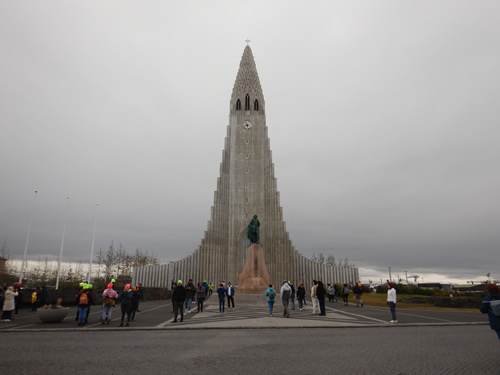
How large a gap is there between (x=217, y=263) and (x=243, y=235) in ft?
17.0

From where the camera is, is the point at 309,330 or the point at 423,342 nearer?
the point at 423,342

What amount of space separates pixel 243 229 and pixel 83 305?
33.4m

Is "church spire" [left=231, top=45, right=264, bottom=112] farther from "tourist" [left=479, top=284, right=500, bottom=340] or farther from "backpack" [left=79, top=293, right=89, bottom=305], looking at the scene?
"tourist" [left=479, top=284, right=500, bottom=340]

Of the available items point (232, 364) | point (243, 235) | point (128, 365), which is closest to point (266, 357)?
point (232, 364)

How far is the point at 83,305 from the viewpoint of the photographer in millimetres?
11875

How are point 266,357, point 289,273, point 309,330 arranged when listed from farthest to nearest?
point 289,273 < point 309,330 < point 266,357

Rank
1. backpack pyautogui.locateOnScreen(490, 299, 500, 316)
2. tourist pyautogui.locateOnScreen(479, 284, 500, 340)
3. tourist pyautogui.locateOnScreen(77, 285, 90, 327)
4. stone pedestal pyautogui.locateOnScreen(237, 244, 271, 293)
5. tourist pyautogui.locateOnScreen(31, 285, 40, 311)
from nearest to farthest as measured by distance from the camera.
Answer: backpack pyautogui.locateOnScreen(490, 299, 500, 316) < tourist pyautogui.locateOnScreen(479, 284, 500, 340) < tourist pyautogui.locateOnScreen(77, 285, 90, 327) < tourist pyautogui.locateOnScreen(31, 285, 40, 311) < stone pedestal pyautogui.locateOnScreen(237, 244, 271, 293)

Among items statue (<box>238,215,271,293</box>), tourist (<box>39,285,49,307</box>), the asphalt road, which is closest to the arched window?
statue (<box>238,215,271,293</box>)

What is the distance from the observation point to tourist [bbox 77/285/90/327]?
460 inches

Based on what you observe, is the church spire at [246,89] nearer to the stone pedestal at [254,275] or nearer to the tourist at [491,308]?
the stone pedestal at [254,275]

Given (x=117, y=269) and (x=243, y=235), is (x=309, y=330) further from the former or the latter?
(x=117, y=269)

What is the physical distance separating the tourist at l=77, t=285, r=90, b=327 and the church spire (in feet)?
135

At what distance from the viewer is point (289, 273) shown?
43.6 meters

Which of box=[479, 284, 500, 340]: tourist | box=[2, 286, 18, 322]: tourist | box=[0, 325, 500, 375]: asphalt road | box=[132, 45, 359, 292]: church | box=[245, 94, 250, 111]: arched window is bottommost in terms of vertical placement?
box=[0, 325, 500, 375]: asphalt road
